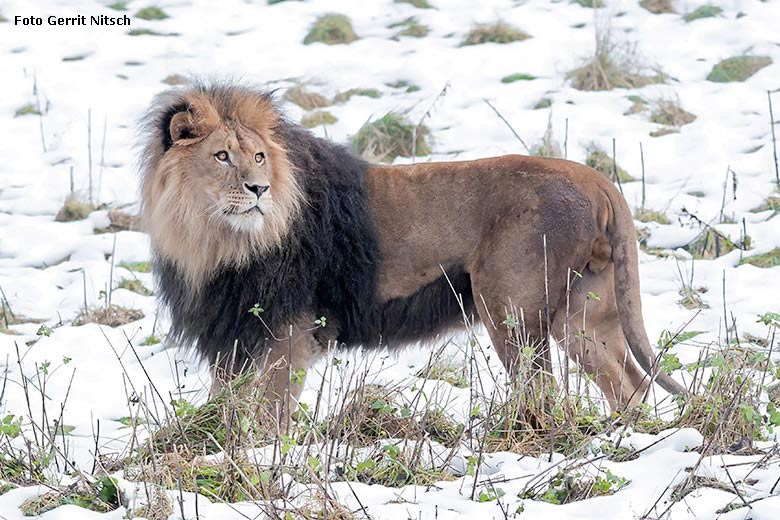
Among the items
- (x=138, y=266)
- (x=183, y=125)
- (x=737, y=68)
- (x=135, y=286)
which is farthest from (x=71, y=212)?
(x=737, y=68)

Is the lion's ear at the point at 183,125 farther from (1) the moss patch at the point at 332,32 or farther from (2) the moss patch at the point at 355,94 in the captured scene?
(1) the moss patch at the point at 332,32

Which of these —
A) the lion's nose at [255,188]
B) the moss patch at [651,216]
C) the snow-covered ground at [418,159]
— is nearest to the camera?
the snow-covered ground at [418,159]

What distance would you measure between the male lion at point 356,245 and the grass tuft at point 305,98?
511cm

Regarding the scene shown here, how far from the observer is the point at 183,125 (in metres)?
5.12

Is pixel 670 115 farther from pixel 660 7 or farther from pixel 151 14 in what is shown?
pixel 151 14

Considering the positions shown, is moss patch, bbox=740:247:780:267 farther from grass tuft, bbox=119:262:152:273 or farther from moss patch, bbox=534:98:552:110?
grass tuft, bbox=119:262:152:273

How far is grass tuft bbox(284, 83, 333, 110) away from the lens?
10.5 meters

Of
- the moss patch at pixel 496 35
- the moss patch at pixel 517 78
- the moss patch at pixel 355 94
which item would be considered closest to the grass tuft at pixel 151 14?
the moss patch at pixel 355 94

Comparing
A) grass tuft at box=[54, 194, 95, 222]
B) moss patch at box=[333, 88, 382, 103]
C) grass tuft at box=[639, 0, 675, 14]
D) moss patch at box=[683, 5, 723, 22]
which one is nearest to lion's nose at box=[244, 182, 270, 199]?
grass tuft at box=[54, 194, 95, 222]

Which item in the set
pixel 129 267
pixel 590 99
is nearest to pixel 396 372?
pixel 129 267

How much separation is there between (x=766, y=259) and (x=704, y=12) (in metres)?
5.23

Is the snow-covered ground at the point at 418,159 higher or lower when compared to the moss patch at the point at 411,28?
lower

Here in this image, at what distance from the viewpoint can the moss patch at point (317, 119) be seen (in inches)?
399

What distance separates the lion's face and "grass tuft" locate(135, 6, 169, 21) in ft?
25.9
